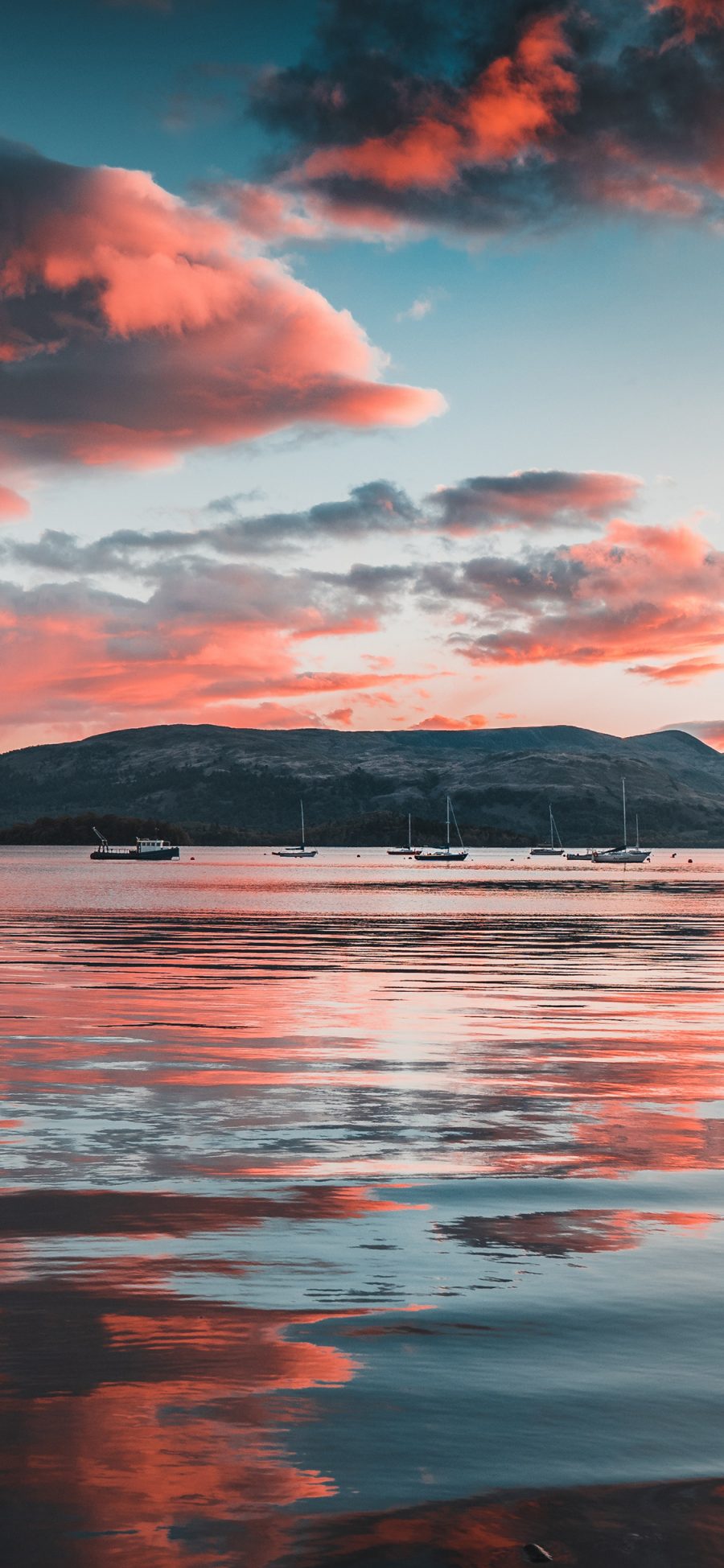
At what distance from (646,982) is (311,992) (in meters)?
9.53

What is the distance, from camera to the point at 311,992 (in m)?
34.9

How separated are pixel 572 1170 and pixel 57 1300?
6.85 meters

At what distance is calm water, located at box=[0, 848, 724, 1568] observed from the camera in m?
7.31

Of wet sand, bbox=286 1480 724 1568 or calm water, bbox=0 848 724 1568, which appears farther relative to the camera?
calm water, bbox=0 848 724 1568

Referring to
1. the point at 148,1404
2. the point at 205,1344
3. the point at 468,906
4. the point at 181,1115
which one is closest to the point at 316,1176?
the point at 181,1115

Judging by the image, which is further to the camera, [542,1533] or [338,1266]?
[338,1266]

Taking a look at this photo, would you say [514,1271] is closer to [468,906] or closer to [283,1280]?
[283,1280]

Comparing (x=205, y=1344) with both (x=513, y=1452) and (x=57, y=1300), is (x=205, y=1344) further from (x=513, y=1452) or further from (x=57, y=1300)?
(x=513, y=1452)

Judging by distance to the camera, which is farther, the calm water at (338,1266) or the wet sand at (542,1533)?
the calm water at (338,1266)

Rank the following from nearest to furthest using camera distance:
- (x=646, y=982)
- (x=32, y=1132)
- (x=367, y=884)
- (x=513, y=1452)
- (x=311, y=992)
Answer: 1. (x=513, y=1452)
2. (x=32, y=1132)
3. (x=311, y=992)
4. (x=646, y=982)
5. (x=367, y=884)

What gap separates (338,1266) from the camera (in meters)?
11.3

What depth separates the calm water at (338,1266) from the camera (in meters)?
7.31

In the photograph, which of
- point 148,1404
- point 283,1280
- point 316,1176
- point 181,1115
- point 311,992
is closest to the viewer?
point 148,1404

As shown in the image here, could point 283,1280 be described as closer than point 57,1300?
No
